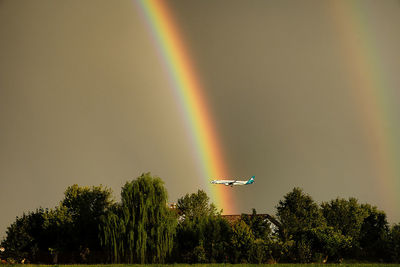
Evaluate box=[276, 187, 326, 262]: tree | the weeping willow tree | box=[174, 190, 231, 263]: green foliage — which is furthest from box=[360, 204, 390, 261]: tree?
the weeping willow tree

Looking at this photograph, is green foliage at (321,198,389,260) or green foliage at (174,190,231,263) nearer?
green foliage at (174,190,231,263)

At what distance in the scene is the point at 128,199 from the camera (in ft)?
171

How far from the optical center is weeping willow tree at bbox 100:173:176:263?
1970 inches

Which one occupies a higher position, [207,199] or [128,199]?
[207,199]

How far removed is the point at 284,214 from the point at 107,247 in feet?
122

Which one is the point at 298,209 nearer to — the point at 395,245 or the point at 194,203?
the point at 194,203

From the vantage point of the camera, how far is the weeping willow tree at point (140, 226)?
164 feet

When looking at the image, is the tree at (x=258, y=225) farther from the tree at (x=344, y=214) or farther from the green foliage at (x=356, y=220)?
the tree at (x=344, y=214)

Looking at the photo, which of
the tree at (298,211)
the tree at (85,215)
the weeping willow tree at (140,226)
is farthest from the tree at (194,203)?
the weeping willow tree at (140,226)

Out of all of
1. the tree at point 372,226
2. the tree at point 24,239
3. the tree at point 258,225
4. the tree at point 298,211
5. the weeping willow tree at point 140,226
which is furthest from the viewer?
the tree at point 298,211

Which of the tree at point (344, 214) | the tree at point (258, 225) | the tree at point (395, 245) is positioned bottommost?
the tree at point (395, 245)

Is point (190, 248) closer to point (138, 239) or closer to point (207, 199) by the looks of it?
point (138, 239)

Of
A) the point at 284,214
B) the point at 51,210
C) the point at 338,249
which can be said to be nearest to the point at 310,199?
the point at 284,214

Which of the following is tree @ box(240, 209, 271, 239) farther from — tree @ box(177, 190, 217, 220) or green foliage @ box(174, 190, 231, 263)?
tree @ box(177, 190, 217, 220)
